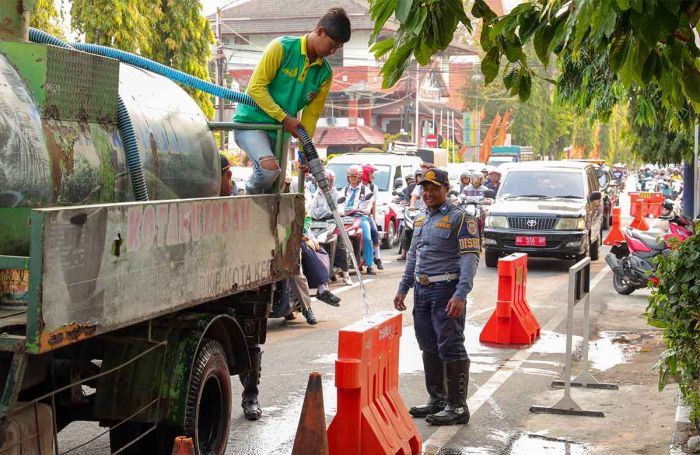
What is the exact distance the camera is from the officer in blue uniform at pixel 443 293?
813cm

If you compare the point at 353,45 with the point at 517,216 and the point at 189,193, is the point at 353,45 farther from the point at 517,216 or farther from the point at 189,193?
the point at 189,193

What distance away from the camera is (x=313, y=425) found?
19.7 feet

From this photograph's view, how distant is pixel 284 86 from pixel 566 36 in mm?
3312

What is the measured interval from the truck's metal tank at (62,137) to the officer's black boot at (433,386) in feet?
9.72

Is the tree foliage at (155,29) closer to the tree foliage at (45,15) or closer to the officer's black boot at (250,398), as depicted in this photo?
the tree foliage at (45,15)

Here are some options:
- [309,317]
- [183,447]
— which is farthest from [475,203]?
[183,447]

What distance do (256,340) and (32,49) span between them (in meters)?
2.94

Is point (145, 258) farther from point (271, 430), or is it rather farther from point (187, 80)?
point (271, 430)

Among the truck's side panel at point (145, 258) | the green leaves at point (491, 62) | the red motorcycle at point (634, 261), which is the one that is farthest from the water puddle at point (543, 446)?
the red motorcycle at point (634, 261)

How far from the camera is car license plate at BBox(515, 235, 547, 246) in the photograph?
65.0 feet

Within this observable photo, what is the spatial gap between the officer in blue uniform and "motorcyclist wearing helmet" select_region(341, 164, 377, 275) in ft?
31.7

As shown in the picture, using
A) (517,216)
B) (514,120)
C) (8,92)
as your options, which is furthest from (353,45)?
(8,92)

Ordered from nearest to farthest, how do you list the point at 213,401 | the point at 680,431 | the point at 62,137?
the point at 62,137, the point at 213,401, the point at 680,431

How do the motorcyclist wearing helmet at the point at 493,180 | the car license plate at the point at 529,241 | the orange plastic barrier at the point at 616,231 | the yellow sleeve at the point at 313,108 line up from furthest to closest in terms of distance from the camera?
the motorcyclist wearing helmet at the point at 493,180
the orange plastic barrier at the point at 616,231
the car license plate at the point at 529,241
the yellow sleeve at the point at 313,108
